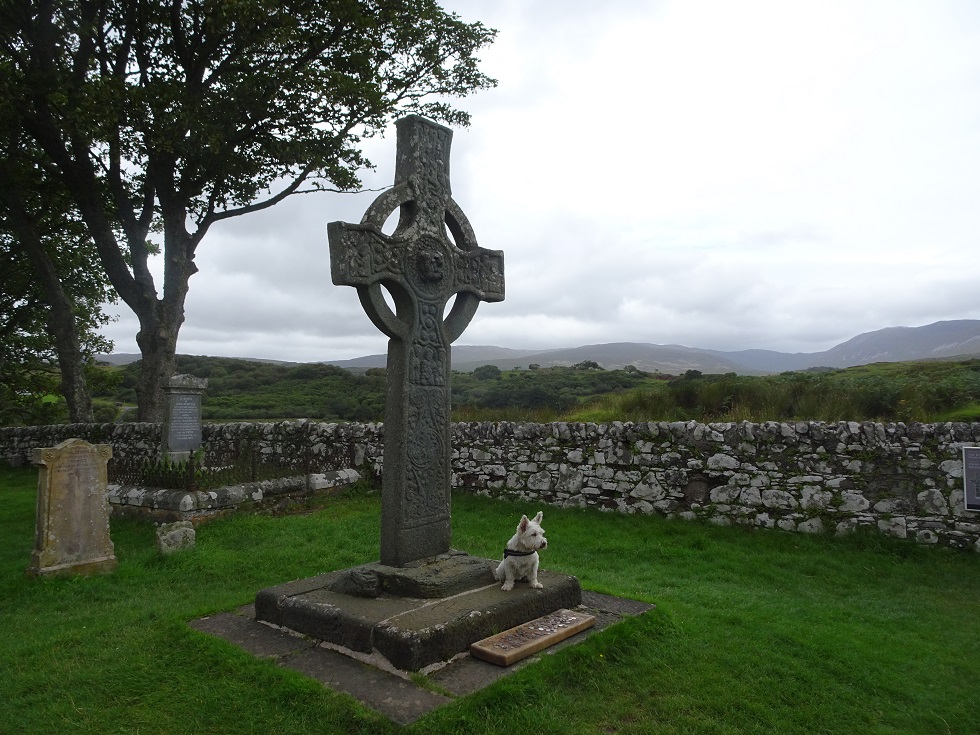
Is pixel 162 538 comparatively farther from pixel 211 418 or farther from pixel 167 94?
pixel 211 418

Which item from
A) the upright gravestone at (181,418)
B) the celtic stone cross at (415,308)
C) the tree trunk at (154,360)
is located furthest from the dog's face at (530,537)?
the tree trunk at (154,360)

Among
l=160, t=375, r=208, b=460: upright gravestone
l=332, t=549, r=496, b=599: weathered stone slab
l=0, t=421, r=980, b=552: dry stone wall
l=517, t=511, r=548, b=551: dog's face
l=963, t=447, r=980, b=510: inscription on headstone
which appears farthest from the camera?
l=160, t=375, r=208, b=460: upright gravestone

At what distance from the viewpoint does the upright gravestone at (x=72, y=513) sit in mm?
6777

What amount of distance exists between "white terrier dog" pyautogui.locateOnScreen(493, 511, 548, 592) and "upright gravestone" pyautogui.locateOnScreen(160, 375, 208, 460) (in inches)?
365

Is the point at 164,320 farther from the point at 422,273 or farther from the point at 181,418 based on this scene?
the point at 422,273

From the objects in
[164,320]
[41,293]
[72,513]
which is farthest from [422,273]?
[41,293]

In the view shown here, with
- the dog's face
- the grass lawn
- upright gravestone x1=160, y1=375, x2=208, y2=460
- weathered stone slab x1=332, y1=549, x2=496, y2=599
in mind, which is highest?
upright gravestone x1=160, y1=375, x2=208, y2=460

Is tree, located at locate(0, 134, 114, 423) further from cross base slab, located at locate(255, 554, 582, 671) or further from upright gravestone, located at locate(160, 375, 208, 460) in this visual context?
cross base slab, located at locate(255, 554, 582, 671)

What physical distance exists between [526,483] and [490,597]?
6.19 metres

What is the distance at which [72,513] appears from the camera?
7.02m

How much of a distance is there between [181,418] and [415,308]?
9.12m

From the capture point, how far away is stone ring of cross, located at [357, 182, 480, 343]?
15.8 feet

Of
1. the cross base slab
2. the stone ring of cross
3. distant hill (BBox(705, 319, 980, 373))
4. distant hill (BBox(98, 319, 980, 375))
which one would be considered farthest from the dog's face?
distant hill (BBox(705, 319, 980, 373))

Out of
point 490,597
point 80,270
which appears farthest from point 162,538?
point 80,270
